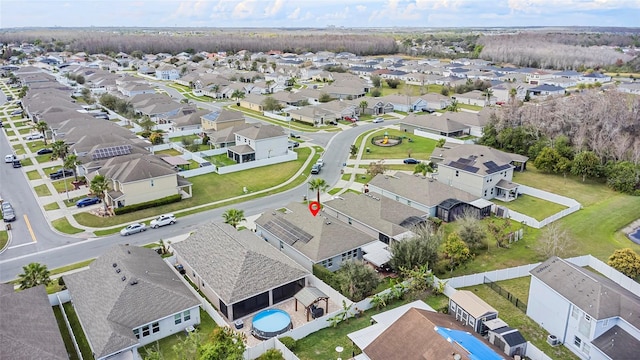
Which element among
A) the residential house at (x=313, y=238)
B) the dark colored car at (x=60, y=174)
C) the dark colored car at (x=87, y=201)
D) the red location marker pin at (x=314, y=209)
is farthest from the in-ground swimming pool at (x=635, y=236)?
the dark colored car at (x=60, y=174)

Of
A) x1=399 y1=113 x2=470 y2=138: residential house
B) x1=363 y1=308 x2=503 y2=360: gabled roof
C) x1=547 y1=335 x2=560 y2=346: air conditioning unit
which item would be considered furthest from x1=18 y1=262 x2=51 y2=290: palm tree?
x1=399 y1=113 x2=470 y2=138: residential house

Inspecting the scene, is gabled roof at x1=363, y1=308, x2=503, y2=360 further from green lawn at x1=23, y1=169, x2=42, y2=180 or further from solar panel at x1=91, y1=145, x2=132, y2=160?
green lawn at x1=23, y1=169, x2=42, y2=180

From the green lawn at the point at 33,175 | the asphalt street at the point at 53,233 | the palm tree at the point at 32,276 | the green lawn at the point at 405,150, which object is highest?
the palm tree at the point at 32,276

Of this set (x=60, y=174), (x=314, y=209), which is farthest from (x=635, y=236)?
(x=60, y=174)

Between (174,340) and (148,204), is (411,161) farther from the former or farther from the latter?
(174,340)

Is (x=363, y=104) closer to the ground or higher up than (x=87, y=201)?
higher up

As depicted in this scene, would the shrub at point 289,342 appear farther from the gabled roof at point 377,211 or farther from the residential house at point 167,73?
the residential house at point 167,73
